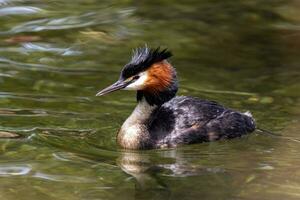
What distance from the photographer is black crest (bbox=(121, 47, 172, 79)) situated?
29.0 ft

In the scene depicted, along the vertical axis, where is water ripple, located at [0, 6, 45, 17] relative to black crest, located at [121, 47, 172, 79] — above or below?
above

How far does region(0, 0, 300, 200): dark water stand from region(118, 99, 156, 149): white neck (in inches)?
4.6

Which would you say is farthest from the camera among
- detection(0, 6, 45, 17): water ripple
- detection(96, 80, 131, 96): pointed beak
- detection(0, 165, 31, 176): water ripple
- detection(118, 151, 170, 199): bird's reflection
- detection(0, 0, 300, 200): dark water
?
detection(0, 6, 45, 17): water ripple

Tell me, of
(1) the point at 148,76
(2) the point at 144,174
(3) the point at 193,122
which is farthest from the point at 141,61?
(2) the point at 144,174

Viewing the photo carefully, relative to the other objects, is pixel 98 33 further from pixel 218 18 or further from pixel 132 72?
pixel 132 72

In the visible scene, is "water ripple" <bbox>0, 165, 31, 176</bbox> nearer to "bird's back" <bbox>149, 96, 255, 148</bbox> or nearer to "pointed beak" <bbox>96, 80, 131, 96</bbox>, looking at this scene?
"pointed beak" <bbox>96, 80, 131, 96</bbox>

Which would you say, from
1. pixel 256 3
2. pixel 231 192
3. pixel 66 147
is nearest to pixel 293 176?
pixel 231 192

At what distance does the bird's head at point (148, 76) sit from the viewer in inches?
348

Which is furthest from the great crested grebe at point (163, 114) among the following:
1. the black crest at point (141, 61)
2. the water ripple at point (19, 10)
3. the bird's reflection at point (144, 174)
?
the water ripple at point (19, 10)

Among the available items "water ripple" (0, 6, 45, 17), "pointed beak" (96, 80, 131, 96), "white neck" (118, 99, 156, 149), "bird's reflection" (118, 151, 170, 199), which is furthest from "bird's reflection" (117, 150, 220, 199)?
"water ripple" (0, 6, 45, 17)

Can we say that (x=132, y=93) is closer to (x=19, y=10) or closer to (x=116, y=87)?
(x=116, y=87)

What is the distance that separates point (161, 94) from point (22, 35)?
4582 millimetres

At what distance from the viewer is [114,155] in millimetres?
8711

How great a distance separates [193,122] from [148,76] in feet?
2.54
